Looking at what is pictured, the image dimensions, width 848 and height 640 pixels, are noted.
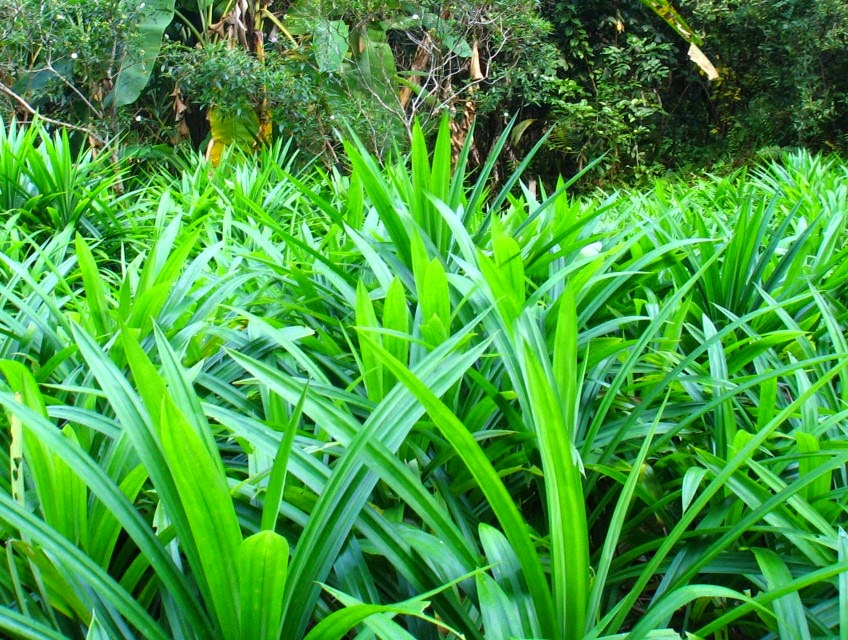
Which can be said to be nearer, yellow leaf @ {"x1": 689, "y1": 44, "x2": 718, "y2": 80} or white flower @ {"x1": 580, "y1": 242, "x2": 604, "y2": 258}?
white flower @ {"x1": 580, "y1": 242, "x2": 604, "y2": 258}

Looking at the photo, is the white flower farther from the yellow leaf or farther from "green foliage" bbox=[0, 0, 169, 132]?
the yellow leaf

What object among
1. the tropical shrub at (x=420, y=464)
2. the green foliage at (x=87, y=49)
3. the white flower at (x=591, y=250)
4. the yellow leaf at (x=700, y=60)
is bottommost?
the tropical shrub at (x=420, y=464)

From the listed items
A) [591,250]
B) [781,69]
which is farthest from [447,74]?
[591,250]

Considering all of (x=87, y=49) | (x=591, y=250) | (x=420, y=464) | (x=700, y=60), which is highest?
(x=700, y=60)

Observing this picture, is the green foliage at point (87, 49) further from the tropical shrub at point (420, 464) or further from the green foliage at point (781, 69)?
the green foliage at point (781, 69)

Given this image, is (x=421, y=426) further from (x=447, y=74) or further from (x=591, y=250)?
(x=447, y=74)

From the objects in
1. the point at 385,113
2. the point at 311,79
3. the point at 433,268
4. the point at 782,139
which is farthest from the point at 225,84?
the point at 782,139

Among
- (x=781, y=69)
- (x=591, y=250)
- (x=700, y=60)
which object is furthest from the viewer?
(x=781, y=69)

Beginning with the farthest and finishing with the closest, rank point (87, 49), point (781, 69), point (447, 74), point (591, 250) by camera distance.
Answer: point (781, 69) → point (447, 74) → point (87, 49) → point (591, 250)

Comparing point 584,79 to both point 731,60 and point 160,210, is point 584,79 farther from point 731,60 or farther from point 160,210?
point 160,210

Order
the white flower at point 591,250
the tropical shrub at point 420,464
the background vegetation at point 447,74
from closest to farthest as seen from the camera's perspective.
Answer: 1. the tropical shrub at point 420,464
2. the white flower at point 591,250
3. the background vegetation at point 447,74

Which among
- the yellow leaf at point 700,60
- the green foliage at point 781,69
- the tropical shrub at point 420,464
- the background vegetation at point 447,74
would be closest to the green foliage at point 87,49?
the background vegetation at point 447,74

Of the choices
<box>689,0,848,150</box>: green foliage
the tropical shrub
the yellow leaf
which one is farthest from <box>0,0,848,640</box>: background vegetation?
<box>689,0,848,150</box>: green foliage

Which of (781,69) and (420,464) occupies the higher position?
(781,69)
